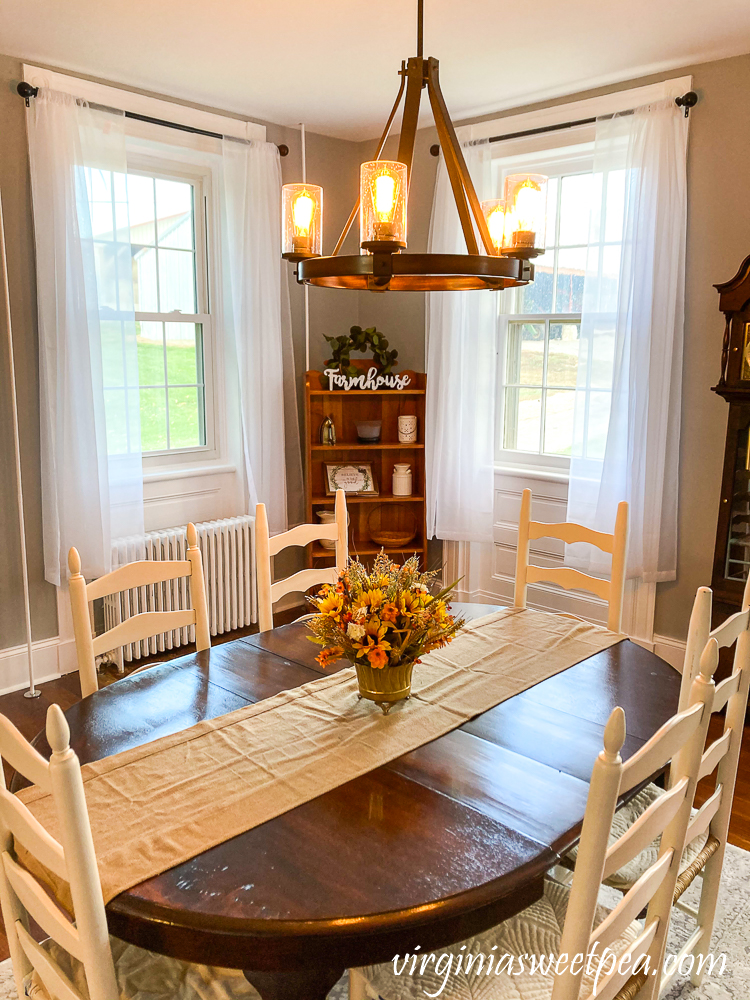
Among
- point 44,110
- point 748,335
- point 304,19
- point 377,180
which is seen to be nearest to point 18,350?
point 44,110

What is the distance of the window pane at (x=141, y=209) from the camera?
13.5ft

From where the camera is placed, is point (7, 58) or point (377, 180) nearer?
point (377, 180)

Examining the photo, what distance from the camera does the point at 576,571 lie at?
9.18 feet

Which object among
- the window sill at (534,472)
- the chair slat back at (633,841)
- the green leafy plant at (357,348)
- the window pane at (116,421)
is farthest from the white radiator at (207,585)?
the chair slat back at (633,841)

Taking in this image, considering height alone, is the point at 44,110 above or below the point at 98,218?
above

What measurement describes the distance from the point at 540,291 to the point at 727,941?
3172 mm

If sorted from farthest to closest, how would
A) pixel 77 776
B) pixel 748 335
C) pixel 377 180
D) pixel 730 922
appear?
1. pixel 748 335
2. pixel 730 922
3. pixel 377 180
4. pixel 77 776

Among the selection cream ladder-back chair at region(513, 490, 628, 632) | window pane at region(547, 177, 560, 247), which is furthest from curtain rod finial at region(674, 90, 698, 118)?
cream ladder-back chair at region(513, 490, 628, 632)

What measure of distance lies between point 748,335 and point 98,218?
2.88 m

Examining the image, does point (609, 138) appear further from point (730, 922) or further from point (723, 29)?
point (730, 922)

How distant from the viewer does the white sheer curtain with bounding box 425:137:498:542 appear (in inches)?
171

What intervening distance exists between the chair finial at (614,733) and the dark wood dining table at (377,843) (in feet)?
1.25

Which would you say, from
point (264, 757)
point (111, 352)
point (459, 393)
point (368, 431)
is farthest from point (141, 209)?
point (264, 757)

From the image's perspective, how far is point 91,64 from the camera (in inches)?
140
